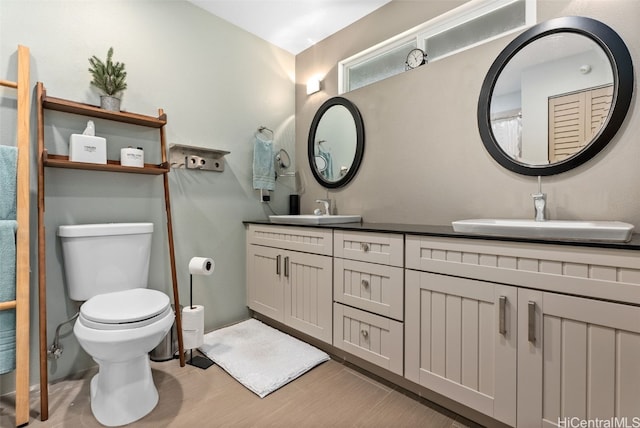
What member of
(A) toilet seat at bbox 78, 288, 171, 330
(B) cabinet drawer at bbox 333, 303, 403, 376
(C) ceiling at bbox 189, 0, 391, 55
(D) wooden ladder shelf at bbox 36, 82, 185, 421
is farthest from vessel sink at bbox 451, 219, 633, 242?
(C) ceiling at bbox 189, 0, 391, 55

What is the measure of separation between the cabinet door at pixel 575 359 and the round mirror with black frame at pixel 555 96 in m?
0.78

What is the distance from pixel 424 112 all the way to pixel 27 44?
7.42 feet

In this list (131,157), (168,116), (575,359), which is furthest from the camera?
(168,116)

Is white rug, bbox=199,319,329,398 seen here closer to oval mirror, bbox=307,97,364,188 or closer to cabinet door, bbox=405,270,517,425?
cabinet door, bbox=405,270,517,425

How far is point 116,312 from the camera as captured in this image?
4.42 feet

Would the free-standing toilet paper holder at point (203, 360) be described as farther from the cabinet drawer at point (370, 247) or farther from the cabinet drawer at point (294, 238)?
the cabinet drawer at point (370, 247)

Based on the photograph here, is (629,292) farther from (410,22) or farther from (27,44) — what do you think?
(27,44)

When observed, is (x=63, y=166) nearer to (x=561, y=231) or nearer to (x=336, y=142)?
(x=336, y=142)

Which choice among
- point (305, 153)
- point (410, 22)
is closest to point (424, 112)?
point (410, 22)

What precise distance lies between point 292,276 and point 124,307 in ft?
3.30

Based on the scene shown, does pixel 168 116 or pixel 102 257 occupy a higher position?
pixel 168 116

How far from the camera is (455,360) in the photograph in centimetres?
135

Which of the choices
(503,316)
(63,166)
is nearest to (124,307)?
(63,166)

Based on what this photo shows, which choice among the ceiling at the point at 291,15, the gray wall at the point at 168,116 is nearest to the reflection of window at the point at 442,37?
the ceiling at the point at 291,15
